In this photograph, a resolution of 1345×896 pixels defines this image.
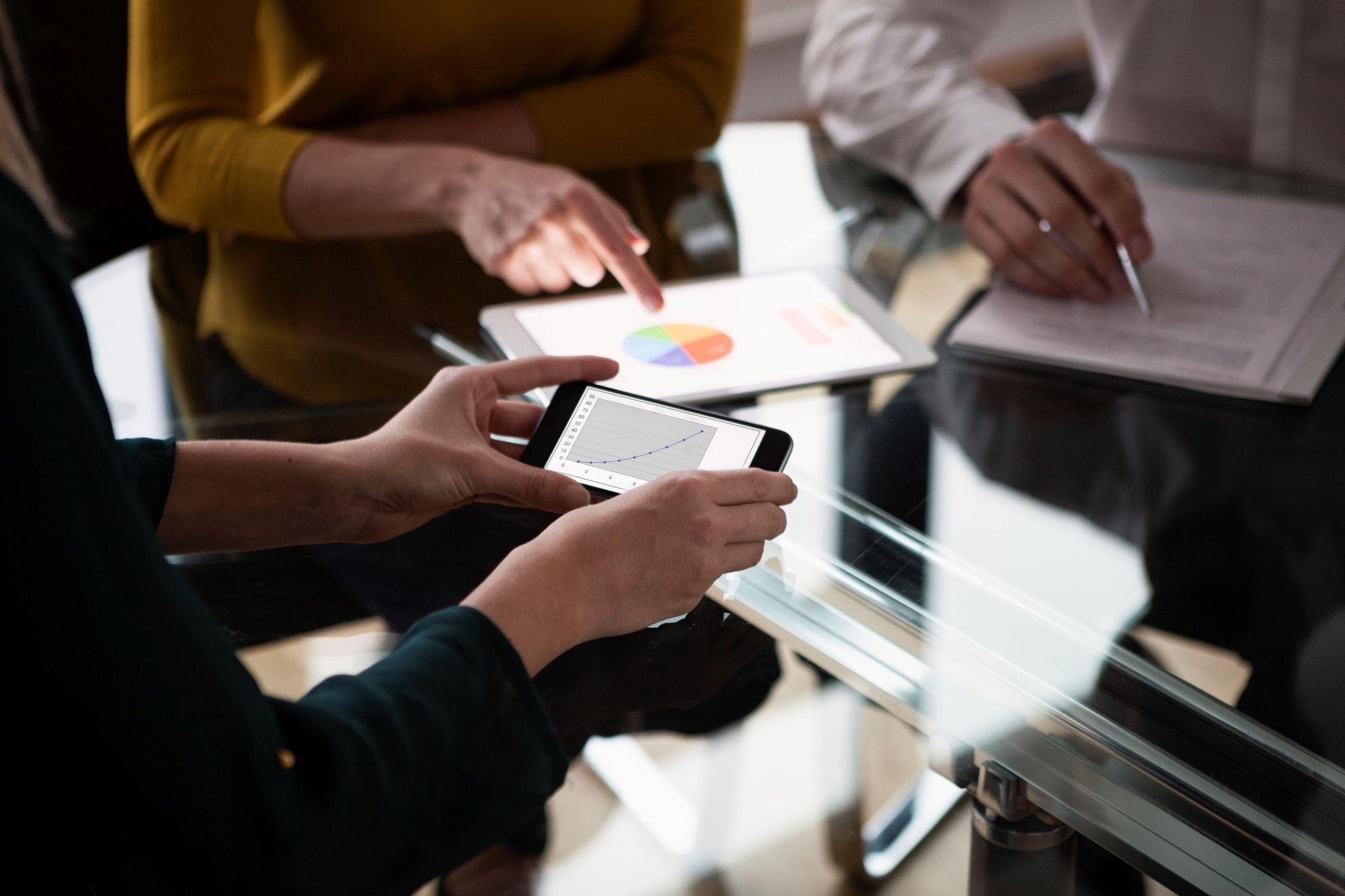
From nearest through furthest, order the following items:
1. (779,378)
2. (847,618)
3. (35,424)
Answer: (35,424) < (847,618) < (779,378)

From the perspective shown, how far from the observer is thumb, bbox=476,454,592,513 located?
0.69 meters

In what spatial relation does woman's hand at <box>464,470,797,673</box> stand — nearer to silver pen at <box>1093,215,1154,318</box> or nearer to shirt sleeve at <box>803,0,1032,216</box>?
silver pen at <box>1093,215,1154,318</box>

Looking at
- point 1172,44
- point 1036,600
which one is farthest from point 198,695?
point 1172,44

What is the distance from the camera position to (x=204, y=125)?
45.0 inches

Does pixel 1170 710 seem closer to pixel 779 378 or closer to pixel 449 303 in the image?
pixel 779 378

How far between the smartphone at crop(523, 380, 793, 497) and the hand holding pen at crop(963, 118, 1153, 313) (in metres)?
0.41

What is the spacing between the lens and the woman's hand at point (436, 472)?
0.70m

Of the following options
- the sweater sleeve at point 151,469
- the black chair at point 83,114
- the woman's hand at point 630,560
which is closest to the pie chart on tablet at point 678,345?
the woman's hand at point 630,560

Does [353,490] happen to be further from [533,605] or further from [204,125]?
[204,125]

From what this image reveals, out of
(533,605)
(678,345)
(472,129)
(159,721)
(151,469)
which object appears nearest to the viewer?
(159,721)

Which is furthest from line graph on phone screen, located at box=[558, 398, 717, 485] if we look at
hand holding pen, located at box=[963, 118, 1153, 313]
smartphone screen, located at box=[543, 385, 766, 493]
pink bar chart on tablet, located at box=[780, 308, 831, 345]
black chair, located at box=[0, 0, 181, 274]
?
black chair, located at box=[0, 0, 181, 274]

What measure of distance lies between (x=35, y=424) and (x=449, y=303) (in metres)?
0.63

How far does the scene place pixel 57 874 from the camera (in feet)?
1.58

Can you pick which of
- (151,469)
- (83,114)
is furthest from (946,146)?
(83,114)
